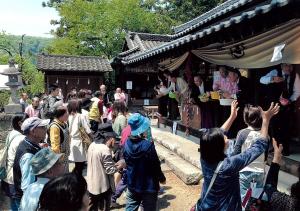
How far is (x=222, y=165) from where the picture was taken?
106 inches

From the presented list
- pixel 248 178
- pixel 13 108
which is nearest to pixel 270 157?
pixel 248 178

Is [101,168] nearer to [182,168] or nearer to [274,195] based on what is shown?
[274,195]

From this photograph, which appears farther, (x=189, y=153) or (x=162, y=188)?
(x=189, y=153)

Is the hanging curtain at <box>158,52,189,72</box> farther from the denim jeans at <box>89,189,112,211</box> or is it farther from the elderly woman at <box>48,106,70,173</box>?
the denim jeans at <box>89,189,112,211</box>

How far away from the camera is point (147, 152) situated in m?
3.71

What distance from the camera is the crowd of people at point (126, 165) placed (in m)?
2.46

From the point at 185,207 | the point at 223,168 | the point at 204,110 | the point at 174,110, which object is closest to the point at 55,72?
the point at 174,110

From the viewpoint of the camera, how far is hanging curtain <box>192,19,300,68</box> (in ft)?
14.8

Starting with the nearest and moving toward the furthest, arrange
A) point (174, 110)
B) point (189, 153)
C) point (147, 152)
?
point (147, 152), point (189, 153), point (174, 110)

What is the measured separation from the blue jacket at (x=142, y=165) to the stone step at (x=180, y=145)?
307cm

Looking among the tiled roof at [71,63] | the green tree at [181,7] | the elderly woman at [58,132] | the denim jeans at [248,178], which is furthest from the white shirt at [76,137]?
the green tree at [181,7]

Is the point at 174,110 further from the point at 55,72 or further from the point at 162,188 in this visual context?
the point at 55,72

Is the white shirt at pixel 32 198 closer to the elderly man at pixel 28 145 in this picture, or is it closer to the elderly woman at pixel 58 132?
the elderly man at pixel 28 145

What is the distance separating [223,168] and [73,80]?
17197mm
